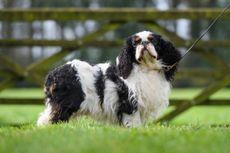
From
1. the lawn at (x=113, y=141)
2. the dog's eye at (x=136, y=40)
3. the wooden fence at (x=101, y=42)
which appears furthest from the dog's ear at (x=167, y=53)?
the wooden fence at (x=101, y=42)

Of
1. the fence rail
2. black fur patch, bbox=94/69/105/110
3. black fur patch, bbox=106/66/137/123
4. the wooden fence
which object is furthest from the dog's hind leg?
the fence rail

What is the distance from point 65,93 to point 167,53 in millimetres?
1391

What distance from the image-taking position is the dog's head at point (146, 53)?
869cm

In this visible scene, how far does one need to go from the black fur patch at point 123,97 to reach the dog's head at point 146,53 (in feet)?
0.33

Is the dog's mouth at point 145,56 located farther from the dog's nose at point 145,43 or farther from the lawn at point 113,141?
the lawn at point 113,141

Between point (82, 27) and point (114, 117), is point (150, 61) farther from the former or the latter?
point (82, 27)

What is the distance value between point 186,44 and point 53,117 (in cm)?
430

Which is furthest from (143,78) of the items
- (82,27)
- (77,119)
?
(82,27)

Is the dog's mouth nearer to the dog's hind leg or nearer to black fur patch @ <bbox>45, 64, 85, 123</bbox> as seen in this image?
black fur patch @ <bbox>45, 64, 85, 123</bbox>

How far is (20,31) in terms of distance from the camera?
40000 mm

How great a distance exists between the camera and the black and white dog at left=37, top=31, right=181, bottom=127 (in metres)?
8.77

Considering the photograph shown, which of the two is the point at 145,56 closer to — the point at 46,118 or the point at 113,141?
the point at 46,118

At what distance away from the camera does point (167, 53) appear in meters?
9.04

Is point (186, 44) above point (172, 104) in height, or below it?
above
